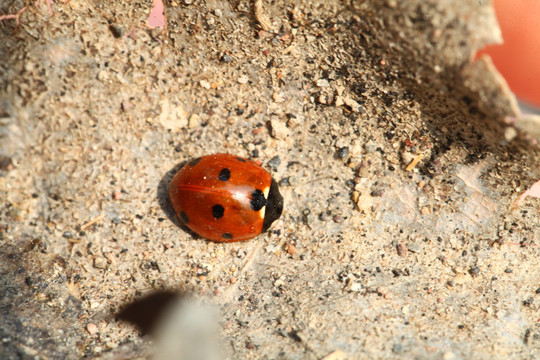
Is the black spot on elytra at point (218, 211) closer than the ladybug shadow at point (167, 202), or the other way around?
the black spot on elytra at point (218, 211)

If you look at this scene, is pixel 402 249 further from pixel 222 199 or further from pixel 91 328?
pixel 91 328

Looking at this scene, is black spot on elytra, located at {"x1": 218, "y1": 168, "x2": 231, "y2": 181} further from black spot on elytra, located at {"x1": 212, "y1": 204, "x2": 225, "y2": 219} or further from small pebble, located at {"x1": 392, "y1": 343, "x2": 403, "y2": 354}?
small pebble, located at {"x1": 392, "y1": 343, "x2": 403, "y2": 354}

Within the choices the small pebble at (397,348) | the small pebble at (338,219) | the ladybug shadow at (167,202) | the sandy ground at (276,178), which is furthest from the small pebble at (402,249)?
the ladybug shadow at (167,202)

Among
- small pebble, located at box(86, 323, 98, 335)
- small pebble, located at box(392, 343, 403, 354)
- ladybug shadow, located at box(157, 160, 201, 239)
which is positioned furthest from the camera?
ladybug shadow, located at box(157, 160, 201, 239)

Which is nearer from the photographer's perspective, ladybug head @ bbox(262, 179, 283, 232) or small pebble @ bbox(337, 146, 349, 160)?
ladybug head @ bbox(262, 179, 283, 232)

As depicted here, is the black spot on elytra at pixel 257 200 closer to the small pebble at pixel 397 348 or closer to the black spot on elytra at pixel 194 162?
the black spot on elytra at pixel 194 162

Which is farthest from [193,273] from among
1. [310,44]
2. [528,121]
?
[528,121]

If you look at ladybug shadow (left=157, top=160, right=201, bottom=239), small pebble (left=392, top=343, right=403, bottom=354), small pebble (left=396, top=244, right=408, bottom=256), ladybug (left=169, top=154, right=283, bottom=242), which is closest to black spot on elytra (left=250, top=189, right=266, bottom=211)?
ladybug (left=169, top=154, right=283, bottom=242)
